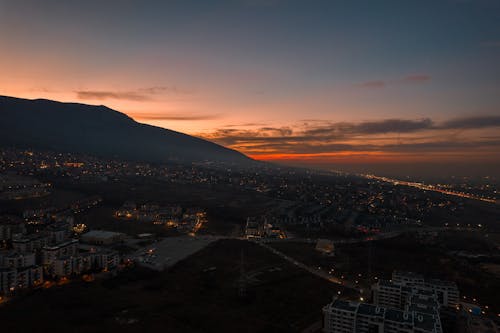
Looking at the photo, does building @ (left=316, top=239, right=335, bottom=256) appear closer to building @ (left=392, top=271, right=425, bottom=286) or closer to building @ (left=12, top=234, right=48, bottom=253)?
building @ (left=392, top=271, right=425, bottom=286)

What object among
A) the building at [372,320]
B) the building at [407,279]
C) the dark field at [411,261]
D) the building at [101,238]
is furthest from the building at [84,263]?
the building at [407,279]

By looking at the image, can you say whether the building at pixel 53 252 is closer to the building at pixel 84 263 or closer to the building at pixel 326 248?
the building at pixel 84 263

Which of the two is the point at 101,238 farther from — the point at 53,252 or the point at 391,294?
the point at 391,294

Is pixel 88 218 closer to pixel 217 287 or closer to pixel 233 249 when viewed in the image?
pixel 233 249

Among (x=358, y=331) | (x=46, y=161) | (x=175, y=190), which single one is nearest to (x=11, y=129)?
(x=46, y=161)

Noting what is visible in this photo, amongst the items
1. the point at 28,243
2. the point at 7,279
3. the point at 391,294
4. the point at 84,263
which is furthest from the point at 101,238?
the point at 391,294
